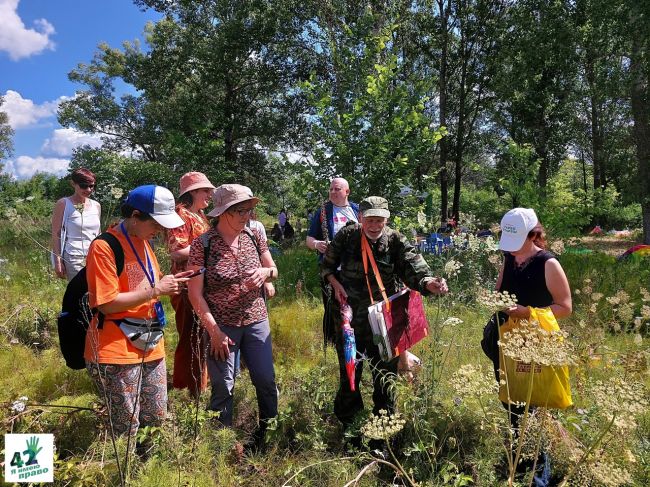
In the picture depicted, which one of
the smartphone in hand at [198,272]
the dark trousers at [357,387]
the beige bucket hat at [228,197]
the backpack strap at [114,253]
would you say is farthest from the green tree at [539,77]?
the backpack strap at [114,253]

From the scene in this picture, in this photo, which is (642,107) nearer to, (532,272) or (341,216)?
(341,216)

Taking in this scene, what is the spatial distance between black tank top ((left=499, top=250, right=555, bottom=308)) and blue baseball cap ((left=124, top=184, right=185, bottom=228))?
1983 millimetres

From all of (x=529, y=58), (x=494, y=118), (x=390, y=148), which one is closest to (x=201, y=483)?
(x=390, y=148)

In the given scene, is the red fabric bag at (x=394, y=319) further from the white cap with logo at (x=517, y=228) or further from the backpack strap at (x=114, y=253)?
the backpack strap at (x=114, y=253)

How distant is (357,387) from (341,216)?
1.77 m

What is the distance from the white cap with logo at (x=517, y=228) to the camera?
2.43 meters

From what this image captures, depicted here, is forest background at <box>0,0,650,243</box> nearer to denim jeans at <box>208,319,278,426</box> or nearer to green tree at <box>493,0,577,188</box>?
green tree at <box>493,0,577,188</box>

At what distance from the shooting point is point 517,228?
2.44 meters

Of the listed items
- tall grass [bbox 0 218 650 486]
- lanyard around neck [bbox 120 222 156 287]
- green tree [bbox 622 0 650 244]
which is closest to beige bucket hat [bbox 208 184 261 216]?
lanyard around neck [bbox 120 222 156 287]

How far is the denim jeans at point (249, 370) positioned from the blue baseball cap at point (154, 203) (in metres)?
0.82

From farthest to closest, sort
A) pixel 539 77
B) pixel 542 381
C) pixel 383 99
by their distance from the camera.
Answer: pixel 539 77 < pixel 383 99 < pixel 542 381

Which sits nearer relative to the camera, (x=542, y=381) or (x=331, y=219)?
(x=542, y=381)

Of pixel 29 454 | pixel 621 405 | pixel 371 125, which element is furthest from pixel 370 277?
pixel 371 125

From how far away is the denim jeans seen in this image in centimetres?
271
